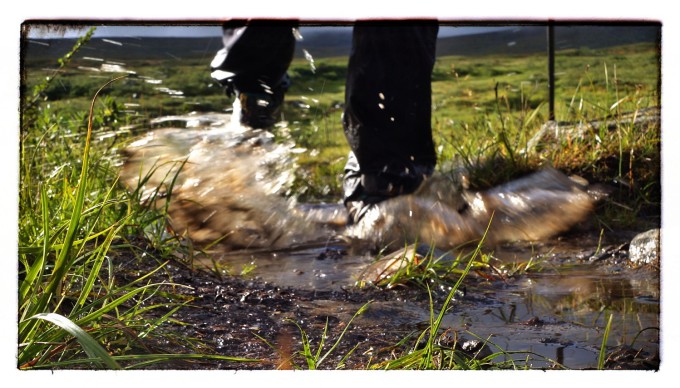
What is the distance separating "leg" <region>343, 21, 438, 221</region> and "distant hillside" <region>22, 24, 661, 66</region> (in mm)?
94

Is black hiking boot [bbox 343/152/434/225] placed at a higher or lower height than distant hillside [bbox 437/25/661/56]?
lower

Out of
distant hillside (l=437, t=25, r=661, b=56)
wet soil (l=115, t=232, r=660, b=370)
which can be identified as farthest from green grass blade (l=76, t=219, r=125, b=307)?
distant hillside (l=437, t=25, r=661, b=56)

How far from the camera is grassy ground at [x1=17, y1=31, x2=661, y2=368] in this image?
2.13m

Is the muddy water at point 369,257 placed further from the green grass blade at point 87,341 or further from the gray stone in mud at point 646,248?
the green grass blade at point 87,341

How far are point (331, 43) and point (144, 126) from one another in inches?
25.9

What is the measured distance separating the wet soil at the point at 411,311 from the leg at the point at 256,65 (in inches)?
21.3

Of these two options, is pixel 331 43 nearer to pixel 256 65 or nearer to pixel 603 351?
pixel 256 65

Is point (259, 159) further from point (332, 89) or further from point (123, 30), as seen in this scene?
point (123, 30)

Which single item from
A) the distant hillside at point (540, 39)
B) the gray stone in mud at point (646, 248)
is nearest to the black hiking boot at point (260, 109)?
the distant hillside at point (540, 39)

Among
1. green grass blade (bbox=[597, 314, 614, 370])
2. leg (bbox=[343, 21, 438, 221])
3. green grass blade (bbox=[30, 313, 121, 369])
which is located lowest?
green grass blade (bbox=[597, 314, 614, 370])

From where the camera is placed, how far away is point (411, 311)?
8.28 ft

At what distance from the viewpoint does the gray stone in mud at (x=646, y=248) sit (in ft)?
8.46

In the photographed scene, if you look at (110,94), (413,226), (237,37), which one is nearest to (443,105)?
(413,226)

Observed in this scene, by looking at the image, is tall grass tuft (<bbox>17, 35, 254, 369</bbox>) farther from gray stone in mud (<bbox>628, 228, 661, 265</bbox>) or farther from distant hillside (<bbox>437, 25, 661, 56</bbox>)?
gray stone in mud (<bbox>628, 228, 661, 265</bbox>)
